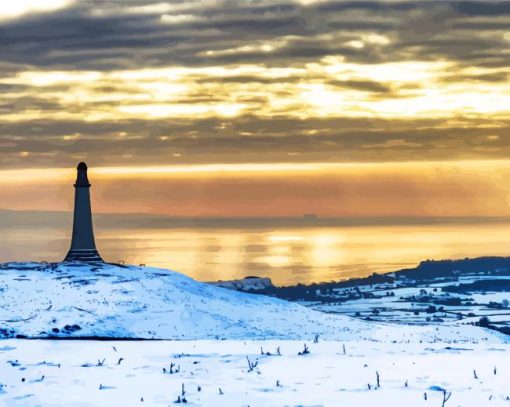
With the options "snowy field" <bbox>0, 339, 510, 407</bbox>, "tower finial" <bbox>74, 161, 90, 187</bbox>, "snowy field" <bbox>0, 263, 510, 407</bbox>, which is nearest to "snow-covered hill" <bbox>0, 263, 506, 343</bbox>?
"tower finial" <bbox>74, 161, 90, 187</bbox>

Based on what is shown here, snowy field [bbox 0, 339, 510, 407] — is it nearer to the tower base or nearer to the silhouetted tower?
the tower base

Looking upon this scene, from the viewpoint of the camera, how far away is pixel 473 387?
16703mm

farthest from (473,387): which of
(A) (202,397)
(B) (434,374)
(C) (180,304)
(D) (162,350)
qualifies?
(C) (180,304)

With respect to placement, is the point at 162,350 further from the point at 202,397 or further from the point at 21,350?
the point at 202,397

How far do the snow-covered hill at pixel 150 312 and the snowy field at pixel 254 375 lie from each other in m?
21.4

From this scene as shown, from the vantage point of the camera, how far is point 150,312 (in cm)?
4772

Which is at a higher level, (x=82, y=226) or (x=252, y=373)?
(x=82, y=226)

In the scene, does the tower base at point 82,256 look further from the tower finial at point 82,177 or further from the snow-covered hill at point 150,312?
the tower finial at point 82,177

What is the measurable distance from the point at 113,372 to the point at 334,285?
464ft

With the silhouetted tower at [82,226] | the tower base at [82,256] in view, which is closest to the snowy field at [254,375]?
the tower base at [82,256]

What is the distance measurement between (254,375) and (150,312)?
30093 mm

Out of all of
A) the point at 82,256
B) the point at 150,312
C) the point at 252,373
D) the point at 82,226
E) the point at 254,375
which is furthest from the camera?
the point at 82,226

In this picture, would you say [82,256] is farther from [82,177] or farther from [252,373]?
[252,373]

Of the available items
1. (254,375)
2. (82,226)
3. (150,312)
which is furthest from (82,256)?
(254,375)
